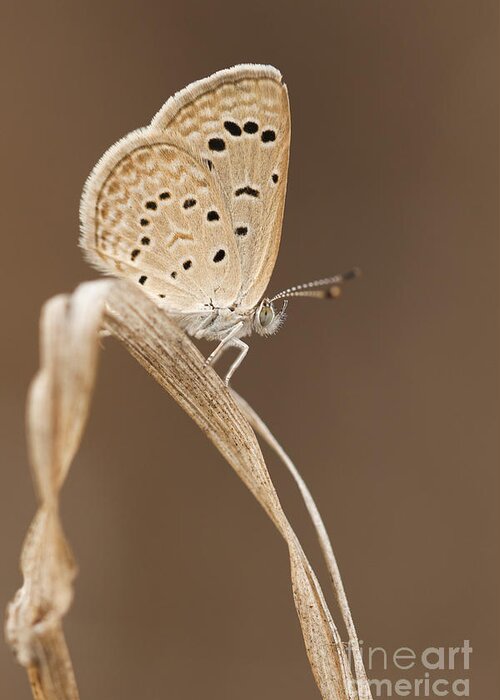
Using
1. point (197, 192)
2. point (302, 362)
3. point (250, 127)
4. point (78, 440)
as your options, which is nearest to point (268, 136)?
point (250, 127)

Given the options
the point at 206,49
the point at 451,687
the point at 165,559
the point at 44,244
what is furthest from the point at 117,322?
the point at 206,49

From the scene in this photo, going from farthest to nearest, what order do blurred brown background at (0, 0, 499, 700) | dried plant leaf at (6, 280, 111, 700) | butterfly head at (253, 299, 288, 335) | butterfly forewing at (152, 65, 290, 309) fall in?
blurred brown background at (0, 0, 499, 700) < butterfly head at (253, 299, 288, 335) < butterfly forewing at (152, 65, 290, 309) < dried plant leaf at (6, 280, 111, 700)

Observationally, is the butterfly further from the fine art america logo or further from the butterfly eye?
the fine art america logo

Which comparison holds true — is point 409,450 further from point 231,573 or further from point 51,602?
point 51,602

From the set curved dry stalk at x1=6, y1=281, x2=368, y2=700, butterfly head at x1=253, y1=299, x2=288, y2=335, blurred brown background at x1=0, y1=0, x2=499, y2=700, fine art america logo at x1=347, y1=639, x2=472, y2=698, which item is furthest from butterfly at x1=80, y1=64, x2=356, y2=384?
blurred brown background at x1=0, y1=0, x2=499, y2=700

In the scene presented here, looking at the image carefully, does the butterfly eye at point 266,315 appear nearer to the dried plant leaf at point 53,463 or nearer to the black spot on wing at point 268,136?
the black spot on wing at point 268,136

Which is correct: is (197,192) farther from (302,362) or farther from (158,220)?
(302,362)
